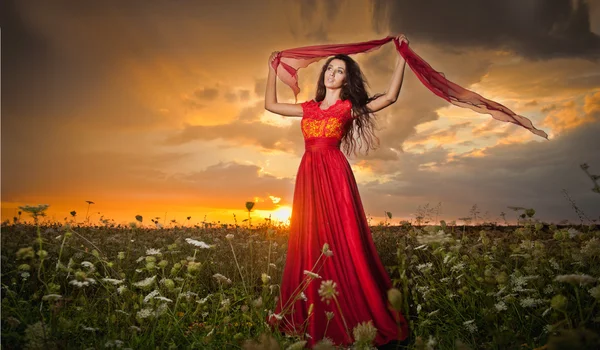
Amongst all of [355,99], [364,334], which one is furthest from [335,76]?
[364,334]

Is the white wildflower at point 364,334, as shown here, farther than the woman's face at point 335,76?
No

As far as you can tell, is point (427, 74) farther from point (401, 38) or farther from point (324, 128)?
point (324, 128)

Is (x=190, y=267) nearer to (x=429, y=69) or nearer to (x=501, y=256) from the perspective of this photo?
(x=429, y=69)

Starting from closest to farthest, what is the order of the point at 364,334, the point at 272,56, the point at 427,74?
1. the point at 364,334
2. the point at 427,74
3. the point at 272,56

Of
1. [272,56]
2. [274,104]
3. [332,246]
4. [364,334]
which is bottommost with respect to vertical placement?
[364,334]

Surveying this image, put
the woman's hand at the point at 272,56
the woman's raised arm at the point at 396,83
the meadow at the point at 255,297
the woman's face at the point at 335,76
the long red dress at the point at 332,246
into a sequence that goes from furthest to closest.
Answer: the woman's hand at the point at 272,56 < the woman's face at the point at 335,76 < the woman's raised arm at the point at 396,83 < the long red dress at the point at 332,246 < the meadow at the point at 255,297

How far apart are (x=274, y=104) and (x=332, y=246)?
1851 mm

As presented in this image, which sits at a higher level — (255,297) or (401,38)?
(401,38)

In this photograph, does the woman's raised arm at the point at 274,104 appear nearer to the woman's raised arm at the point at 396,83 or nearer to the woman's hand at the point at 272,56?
the woman's hand at the point at 272,56

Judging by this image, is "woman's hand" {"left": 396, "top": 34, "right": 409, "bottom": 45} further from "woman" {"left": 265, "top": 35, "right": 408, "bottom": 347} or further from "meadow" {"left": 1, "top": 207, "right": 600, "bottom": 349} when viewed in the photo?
"meadow" {"left": 1, "top": 207, "right": 600, "bottom": 349}

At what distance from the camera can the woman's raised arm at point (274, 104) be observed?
5.27 m

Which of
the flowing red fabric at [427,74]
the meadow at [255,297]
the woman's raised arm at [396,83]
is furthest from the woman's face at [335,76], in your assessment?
the meadow at [255,297]

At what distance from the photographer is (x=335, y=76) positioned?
16.8ft

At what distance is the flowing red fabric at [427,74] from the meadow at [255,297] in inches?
45.7
